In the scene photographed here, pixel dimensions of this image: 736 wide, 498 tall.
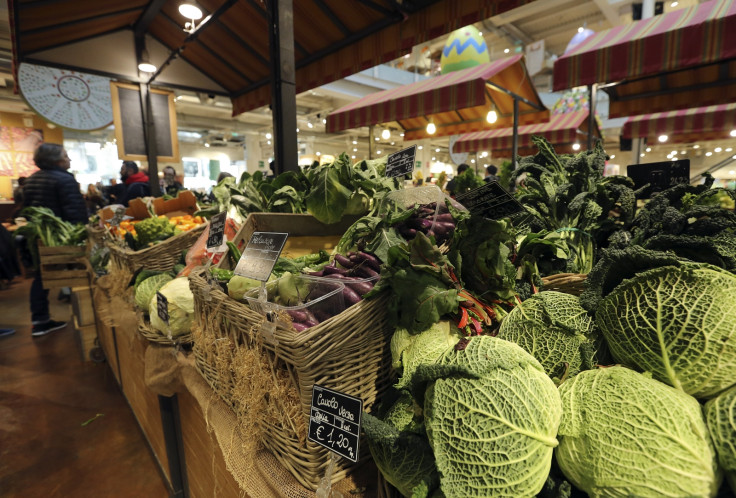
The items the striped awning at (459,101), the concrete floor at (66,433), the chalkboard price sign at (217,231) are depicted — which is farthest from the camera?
the striped awning at (459,101)

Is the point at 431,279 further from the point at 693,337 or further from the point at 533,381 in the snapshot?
the point at 693,337

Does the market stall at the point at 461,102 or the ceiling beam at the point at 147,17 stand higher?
the ceiling beam at the point at 147,17

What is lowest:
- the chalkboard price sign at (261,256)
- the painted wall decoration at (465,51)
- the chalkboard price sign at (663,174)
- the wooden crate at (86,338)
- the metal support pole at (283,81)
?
the wooden crate at (86,338)

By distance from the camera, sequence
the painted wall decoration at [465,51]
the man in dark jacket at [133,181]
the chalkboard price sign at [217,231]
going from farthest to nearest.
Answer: the painted wall decoration at [465,51] < the man in dark jacket at [133,181] < the chalkboard price sign at [217,231]

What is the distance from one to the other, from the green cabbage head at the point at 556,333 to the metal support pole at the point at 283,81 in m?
1.64

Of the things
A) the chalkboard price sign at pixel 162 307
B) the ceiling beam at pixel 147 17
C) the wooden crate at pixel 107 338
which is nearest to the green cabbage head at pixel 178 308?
the chalkboard price sign at pixel 162 307

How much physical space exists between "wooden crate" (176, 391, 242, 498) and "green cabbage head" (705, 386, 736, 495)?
1164 millimetres

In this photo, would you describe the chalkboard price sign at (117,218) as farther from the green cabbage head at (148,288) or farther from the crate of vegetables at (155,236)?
the green cabbage head at (148,288)

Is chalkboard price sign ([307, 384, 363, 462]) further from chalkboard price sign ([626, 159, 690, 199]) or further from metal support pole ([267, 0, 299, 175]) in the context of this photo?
metal support pole ([267, 0, 299, 175])

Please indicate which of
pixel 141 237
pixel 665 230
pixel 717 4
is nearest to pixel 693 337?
pixel 665 230

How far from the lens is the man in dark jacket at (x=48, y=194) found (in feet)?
12.8

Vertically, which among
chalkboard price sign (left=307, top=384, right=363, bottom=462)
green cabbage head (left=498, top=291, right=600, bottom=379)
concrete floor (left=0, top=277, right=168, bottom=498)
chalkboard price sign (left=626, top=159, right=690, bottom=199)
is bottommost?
concrete floor (left=0, top=277, right=168, bottom=498)

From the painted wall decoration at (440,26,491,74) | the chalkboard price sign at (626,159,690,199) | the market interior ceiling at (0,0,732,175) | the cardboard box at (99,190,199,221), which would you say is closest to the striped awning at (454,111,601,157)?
the painted wall decoration at (440,26,491,74)

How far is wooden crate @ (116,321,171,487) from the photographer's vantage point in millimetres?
1932
